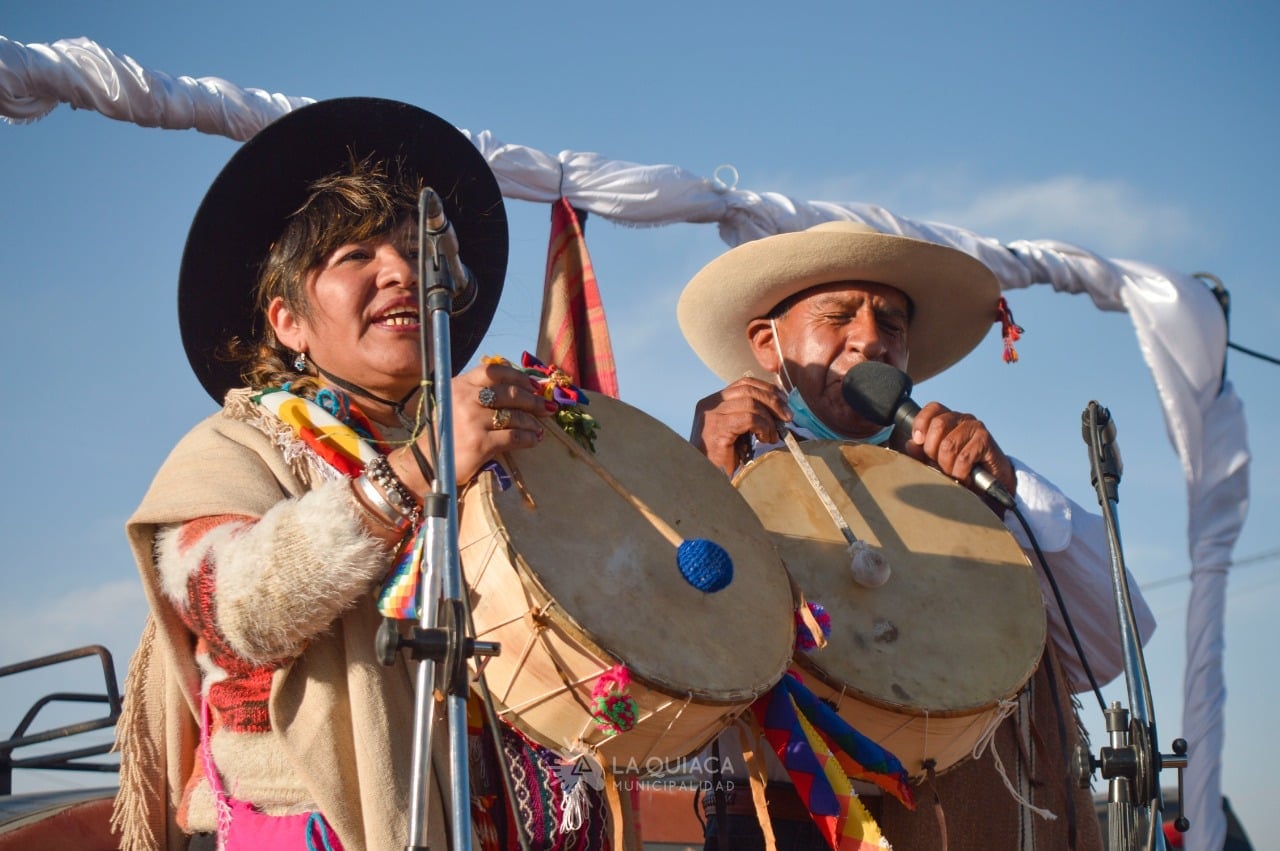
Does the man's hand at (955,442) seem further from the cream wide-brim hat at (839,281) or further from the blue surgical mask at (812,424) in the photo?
the cream wide-brim hat at (839,281)

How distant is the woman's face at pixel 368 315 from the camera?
2.77 metres

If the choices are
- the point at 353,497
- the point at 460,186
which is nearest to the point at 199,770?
the point at 353,497

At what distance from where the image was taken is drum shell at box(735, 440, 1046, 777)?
9.74ft

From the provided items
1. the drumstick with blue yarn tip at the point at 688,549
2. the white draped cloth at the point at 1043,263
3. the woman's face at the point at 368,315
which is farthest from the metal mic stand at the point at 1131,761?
the white draped cloth at the point at 1043,263

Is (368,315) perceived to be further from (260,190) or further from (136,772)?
(136,772)

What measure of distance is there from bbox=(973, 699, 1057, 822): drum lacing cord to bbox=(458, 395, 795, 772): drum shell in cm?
69

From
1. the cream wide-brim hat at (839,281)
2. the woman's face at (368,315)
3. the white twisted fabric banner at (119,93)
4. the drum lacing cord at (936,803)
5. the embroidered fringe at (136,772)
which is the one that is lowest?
the drum lacing cord at (936,803)

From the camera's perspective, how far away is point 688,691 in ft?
7.64

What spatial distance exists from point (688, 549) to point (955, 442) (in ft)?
3.93

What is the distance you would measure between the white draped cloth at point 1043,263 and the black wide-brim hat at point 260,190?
113 cm

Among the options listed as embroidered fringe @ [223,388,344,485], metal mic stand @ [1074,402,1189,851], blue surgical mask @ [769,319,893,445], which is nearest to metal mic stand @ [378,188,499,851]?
embroidered fringe @ [223,388,344,485]

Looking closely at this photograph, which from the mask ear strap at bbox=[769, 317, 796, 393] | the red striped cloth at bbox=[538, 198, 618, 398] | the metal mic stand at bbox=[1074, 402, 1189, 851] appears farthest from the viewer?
the red striped cloth at bbox=[538, 198, 618, 398]

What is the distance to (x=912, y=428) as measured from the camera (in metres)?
3.47

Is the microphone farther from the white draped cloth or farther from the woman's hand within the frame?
the white draped cloth
